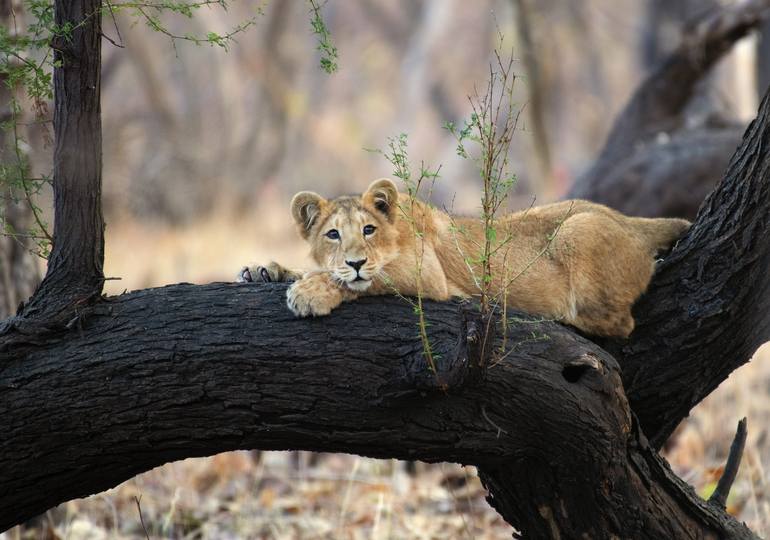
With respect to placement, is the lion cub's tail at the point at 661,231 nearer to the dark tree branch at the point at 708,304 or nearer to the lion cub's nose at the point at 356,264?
the dark tree branch at the point at 708,304

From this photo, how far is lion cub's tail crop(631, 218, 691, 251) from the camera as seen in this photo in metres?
5.07

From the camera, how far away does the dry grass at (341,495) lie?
6.53 metres

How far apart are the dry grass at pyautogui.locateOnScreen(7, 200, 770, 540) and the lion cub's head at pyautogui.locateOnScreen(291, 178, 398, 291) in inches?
58.9

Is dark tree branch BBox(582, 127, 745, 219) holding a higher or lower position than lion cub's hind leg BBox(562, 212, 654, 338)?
higher

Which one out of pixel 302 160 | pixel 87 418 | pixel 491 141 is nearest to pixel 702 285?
pixel 491 141

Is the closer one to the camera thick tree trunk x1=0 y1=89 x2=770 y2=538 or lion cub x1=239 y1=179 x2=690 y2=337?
thick tree trunk x1=0 y1=89 x2=770 y2=538

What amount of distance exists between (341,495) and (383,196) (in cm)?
340

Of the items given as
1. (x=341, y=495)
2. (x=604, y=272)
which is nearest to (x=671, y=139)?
(x=341, y=495)

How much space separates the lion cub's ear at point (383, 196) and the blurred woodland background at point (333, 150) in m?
0.84

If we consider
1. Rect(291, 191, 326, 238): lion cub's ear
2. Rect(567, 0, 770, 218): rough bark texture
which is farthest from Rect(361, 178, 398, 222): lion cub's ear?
Rect(567, 0, 770, 218): rough bark texture

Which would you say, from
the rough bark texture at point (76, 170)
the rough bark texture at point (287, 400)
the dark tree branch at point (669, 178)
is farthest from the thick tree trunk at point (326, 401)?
the dark tree branch at point (669, 178)

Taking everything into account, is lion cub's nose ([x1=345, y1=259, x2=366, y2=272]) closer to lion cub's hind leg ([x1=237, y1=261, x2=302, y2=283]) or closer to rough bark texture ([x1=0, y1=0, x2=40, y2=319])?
lion cub's hind leg ([x1=237, y1=261, x2=302, y2=283])

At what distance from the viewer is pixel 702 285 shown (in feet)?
15.2

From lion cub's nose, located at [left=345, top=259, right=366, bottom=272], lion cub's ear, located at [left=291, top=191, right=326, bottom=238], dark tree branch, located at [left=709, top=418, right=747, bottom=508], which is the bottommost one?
dark tree branch, located at [left=709, top=418, right=747, bottom=508]
